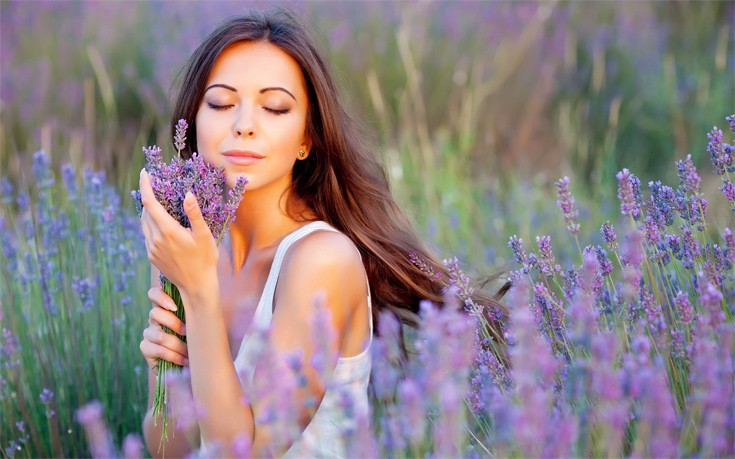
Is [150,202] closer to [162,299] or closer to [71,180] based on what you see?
[162,299]

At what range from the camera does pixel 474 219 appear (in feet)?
15.4

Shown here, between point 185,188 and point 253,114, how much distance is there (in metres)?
0.36

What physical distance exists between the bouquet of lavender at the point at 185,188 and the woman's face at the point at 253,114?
6.6 inches

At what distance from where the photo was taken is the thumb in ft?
6.19

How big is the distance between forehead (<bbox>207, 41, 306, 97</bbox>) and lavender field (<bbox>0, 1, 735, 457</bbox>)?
58cm

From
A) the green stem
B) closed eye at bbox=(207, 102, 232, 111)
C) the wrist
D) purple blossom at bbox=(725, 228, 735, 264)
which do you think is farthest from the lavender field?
closed eye at bbox=(207, 102, 232, 111)

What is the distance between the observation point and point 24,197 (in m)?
2.86

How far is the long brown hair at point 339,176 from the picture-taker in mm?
2426

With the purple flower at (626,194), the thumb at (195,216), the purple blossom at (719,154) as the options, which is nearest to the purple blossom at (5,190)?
the thumb at (195,216)

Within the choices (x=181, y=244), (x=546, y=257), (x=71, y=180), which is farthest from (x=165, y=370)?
(x=71, y=180)

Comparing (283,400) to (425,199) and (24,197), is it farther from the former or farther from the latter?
(425,199)

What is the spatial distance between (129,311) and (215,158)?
83 cm

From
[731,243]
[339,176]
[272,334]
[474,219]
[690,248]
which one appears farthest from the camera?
[474,219]

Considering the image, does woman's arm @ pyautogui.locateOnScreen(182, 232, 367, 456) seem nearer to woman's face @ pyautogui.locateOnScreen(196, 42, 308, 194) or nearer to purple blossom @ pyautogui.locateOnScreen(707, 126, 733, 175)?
woman's face @ pyautogui.locateOnScreen(196, 42, 308, 194)
